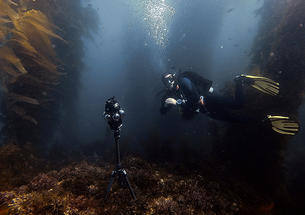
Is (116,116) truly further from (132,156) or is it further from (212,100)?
(212,100)

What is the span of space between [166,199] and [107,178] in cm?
168

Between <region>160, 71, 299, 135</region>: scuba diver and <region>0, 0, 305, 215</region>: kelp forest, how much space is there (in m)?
1.11

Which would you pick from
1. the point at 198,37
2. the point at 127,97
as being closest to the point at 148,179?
the point at 127,97

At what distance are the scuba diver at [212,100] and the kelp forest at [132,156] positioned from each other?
1.11 metres

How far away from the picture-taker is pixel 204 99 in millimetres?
5527

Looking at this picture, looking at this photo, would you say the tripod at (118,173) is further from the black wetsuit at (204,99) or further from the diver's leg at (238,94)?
the diver's leg at (238,94)

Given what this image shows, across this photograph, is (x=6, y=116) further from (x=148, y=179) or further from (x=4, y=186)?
(x=148, y=179)

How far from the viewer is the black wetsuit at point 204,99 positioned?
502 cm

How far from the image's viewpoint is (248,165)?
6312 millimetres

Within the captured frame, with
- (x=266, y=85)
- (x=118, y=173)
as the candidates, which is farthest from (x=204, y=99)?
(x=118, y=173)

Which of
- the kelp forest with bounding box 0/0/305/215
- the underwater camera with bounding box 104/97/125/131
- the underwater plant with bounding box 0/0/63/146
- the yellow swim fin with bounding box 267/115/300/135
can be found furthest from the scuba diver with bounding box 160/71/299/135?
the underwater plant with bounding box 0/0/63/146

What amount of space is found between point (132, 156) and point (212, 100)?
2.99m

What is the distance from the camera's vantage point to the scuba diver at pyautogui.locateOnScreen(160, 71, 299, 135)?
492cm

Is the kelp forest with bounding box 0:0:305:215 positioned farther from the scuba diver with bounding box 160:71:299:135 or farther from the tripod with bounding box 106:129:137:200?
the scuba diver with bounding box 160:71:299:135
